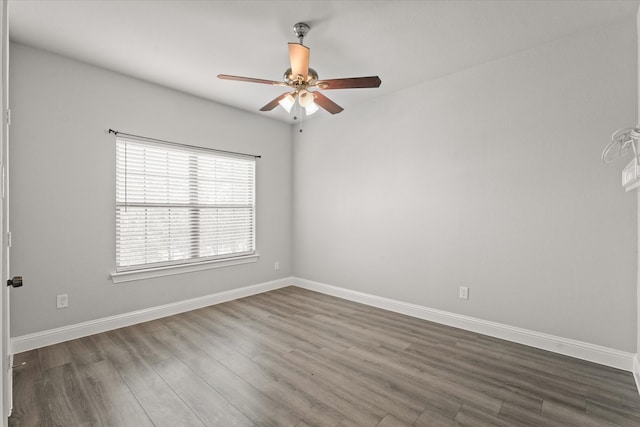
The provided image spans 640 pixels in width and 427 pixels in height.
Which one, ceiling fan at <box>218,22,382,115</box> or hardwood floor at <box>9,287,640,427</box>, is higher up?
ceiling fan at <box>218,22,382,115</box>

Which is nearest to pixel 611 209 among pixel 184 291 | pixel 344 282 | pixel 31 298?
pixel 344 282

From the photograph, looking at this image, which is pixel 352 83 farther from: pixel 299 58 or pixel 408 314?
pixel 408 314

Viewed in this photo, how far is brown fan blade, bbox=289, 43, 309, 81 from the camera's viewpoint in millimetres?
2235

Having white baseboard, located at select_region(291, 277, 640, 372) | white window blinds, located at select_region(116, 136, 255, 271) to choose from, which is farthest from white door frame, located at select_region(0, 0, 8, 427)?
white baseboard, located at select_region(291, 277, 640, 372)

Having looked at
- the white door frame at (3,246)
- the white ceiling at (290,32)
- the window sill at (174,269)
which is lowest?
the window sill at (174,269)

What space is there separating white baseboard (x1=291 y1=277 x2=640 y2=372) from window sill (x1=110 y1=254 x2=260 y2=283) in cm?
150

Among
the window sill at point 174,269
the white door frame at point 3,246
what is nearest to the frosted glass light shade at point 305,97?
the white door frame at point 3,246

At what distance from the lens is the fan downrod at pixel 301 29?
8.07ft

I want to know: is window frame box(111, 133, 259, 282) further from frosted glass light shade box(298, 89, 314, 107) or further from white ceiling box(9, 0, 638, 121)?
frosted glass light shade box(298, 89, 314, 107)

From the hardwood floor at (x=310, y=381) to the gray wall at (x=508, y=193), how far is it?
1.52ft

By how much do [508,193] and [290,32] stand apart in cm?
241

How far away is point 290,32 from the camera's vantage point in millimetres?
2578

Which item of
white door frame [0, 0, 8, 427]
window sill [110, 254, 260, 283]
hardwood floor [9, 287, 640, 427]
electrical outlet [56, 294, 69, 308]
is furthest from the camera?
window sill [110, 254, 260, 283]

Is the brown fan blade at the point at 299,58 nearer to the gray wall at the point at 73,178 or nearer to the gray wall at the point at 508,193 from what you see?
the gray wall at the point at 508,193
